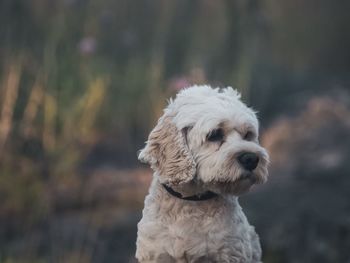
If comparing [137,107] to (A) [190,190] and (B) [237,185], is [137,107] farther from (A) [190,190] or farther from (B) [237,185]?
(B) [237,185]

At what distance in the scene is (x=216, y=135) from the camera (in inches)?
229

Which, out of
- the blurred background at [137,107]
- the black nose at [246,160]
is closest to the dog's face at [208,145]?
the black nose at [246,160]

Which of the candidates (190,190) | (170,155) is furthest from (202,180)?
(170,155)

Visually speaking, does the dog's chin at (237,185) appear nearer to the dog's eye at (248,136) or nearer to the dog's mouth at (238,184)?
the dog's mouth at (238,184)

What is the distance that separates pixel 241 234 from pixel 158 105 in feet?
15.8

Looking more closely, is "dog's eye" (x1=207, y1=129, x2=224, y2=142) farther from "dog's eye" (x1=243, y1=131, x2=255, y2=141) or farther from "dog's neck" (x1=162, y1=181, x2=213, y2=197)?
"dog's neck" (x1=162, y1=181, x2=213, y2=197)

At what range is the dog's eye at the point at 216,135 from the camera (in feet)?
19.0

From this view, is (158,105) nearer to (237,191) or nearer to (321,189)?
(321,189)

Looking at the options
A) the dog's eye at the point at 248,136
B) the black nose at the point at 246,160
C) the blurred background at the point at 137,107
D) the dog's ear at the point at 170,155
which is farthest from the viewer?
the blurred background at the point at 137,107

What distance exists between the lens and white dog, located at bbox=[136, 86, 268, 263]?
5.69m

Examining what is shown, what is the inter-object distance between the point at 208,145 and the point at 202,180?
196mm

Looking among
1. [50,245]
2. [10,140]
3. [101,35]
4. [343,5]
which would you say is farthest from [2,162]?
[343,5]

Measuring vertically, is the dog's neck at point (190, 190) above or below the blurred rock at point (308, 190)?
below

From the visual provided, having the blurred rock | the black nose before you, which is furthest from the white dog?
the blurred rock
